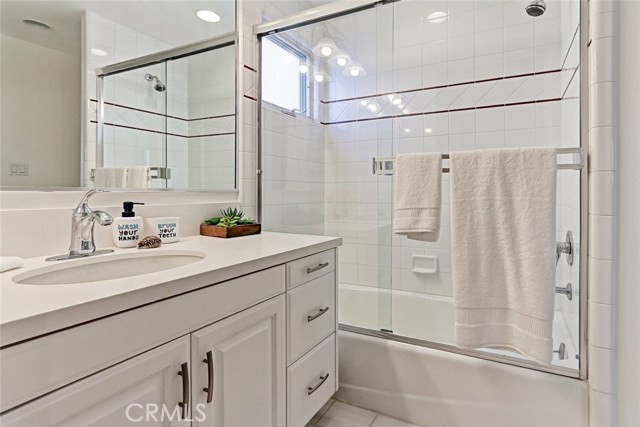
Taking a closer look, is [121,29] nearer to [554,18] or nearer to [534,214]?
[534,214]

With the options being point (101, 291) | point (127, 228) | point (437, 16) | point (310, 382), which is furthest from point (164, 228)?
point (437, 16)

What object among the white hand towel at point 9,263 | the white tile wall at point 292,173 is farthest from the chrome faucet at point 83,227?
the white tile wall at point 292,173

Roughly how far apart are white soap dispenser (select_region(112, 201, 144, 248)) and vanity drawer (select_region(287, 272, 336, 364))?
56 centimetres

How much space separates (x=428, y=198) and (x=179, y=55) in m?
1.21

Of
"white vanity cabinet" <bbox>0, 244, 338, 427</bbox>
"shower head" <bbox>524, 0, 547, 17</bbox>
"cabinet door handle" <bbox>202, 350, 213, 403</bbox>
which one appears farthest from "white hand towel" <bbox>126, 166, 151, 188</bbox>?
"shower head" <bbox>524, 0, 547, 17</bbox>

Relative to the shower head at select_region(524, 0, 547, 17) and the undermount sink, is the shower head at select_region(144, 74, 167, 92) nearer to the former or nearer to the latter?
the undermount sink

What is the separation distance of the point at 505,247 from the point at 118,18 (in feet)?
5.28

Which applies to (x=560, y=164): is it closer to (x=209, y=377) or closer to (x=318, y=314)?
(x=318, y=314)

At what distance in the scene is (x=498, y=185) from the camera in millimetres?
1211

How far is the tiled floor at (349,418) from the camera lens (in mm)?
1460

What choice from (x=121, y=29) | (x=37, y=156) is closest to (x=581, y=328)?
(x=37, y=156)

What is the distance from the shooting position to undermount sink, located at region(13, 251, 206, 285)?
857 millimetres

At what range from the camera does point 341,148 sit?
7.55 ft

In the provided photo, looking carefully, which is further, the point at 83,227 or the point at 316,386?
the point at 316,386
